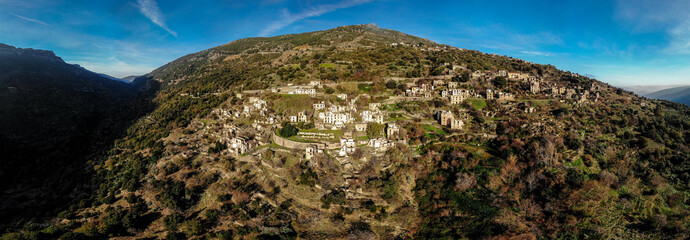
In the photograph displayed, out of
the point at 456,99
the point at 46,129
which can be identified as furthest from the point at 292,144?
the point at 46,129

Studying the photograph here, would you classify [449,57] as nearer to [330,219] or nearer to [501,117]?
[501,117]

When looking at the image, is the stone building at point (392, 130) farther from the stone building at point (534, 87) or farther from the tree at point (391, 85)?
the stone building at point (534, 87)

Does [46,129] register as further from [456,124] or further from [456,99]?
[456,99]

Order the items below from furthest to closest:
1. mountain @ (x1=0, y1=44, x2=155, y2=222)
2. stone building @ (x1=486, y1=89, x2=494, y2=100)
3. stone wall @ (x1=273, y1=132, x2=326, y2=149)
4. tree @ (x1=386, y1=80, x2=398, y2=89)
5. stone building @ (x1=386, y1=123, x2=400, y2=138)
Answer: tree @ (x1=386, y1=80, x2=398, y2=89), stone building @ (x1=486, y1=89, x2=494, y2=100), stone building @ (x1=386, y1=123, x2=400, y2=138), mountain @ (x1=0, y1=44, x2=155, y2=222), stone wall @ (x1=273, y1=132, x2=326, y2=149)

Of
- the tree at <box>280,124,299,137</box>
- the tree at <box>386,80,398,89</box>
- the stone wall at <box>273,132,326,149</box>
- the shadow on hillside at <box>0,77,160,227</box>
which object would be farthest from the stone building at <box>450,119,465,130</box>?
the shadow on hillside at <box>0,77,160,227</box>

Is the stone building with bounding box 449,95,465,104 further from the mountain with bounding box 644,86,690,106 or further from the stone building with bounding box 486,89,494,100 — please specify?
the mountain with bounding box 644,86,690,106

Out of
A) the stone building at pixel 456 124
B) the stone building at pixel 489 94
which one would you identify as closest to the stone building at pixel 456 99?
the stone building at pixel 489 94

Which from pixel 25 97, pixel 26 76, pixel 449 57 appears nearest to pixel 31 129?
pixel 25 97
